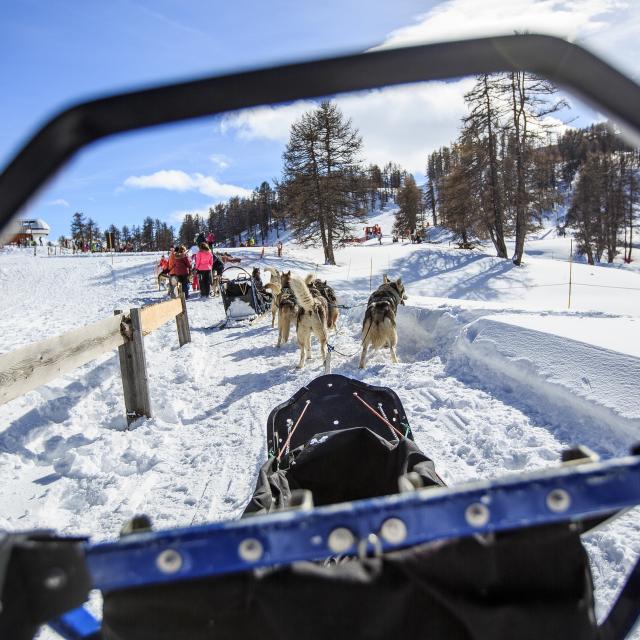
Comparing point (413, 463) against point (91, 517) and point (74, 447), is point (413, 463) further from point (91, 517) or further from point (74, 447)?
point (74, 447)

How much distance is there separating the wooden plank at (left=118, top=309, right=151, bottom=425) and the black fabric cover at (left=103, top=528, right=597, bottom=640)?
442 centimetres

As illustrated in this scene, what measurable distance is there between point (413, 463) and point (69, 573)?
1.45 meters

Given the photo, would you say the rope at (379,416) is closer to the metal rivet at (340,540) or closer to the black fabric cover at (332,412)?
the black fabric cover at (332,412)

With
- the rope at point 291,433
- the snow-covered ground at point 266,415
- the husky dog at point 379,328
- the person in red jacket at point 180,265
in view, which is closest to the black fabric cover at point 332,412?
the rope at point 291,433

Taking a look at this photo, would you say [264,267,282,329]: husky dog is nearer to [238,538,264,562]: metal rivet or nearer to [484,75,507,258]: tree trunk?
[238,538,264,562]: metal rivet

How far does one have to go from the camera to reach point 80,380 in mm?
5789

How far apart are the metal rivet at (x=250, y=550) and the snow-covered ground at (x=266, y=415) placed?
209cm

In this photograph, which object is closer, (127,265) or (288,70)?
(288,70)

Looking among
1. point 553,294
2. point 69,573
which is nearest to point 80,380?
point 69,573

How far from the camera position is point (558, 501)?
25.7 inches

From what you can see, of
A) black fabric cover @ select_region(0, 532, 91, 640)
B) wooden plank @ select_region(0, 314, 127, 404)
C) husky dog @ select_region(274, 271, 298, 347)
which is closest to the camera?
black fabric cover @ select_region(0, 532, 91, 640)

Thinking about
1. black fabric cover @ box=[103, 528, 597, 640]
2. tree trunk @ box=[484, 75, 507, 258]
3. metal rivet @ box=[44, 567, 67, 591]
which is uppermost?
tree trunk @ box=[484, 75, 507, 258]

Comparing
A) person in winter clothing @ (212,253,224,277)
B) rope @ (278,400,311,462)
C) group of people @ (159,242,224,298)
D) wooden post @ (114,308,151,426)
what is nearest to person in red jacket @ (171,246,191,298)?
group of people @ (159,242,224,298)

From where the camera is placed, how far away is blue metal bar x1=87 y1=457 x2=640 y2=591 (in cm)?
62
